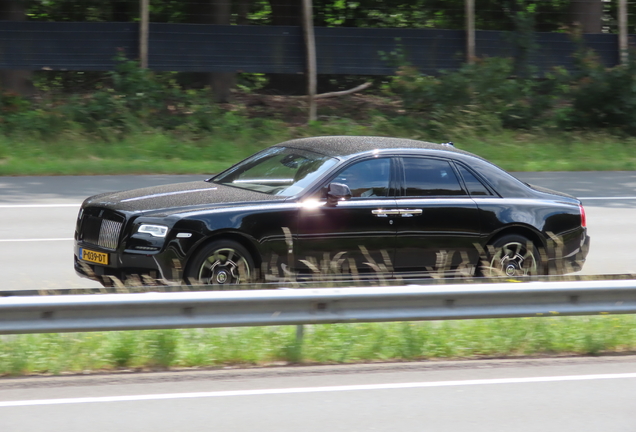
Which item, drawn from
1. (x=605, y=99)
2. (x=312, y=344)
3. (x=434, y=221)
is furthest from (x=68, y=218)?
(x=605, y=99)

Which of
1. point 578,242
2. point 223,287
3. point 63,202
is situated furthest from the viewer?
point 63,202

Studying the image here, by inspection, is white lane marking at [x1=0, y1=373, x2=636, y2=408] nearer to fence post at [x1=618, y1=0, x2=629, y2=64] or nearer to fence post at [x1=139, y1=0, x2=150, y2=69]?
fence post at [x1=139, y1=0, x2=150, y2=69]

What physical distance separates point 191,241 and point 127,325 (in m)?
1.71

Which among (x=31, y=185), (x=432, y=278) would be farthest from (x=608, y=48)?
(x=432, y=278)

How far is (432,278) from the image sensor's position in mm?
8406

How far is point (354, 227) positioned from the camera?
8.21 metres

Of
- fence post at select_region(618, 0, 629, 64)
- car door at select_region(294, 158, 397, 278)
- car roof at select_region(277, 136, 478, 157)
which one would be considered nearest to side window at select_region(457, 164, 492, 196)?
car roof at select_region(277, 136, 478, 157)

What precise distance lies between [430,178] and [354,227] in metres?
0.99

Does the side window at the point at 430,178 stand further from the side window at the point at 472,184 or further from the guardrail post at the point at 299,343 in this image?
the guardrail post at the point at 299,343

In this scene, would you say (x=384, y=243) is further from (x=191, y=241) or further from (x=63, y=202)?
(x=63, y=202)

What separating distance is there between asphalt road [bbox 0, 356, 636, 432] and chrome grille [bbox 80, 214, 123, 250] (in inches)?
74.6

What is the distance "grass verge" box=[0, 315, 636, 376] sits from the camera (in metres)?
6.34

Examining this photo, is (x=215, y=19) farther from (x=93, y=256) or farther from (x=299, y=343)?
(x=299, y=343)

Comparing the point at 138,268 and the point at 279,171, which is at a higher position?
the point at 279,171
